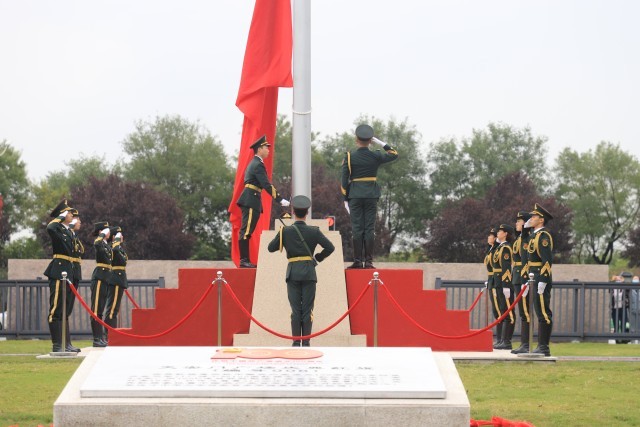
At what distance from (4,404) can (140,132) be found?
176 feet

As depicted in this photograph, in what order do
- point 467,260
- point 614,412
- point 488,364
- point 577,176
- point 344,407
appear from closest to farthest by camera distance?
1. point 344,407
2. point 614,412
3. point 488,364
4. point 467,260
5. point 577,176

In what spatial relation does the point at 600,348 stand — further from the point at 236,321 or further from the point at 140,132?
the point at 140,132

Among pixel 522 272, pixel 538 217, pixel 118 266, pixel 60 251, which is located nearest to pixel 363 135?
pixel 538 217

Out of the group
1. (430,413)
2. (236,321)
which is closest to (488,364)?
(236,321)

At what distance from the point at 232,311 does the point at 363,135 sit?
9.41 ft

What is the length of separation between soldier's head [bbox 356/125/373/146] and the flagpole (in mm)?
722

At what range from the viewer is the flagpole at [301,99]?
1471cm

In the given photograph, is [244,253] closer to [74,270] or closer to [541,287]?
[74,270]

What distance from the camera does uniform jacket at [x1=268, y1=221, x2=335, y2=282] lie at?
39.9ft

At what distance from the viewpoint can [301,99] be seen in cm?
1488

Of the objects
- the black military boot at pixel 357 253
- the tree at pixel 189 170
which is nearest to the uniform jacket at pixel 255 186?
the black military boot at pixel 357 253

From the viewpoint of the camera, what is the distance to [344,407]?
683cm

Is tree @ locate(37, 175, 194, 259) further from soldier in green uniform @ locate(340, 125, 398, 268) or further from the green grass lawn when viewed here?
soldier in green uniform @ locate(340, 125, 398, 268)

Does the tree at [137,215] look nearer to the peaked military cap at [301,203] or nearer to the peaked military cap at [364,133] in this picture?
the peaked military cap at [364,133]
